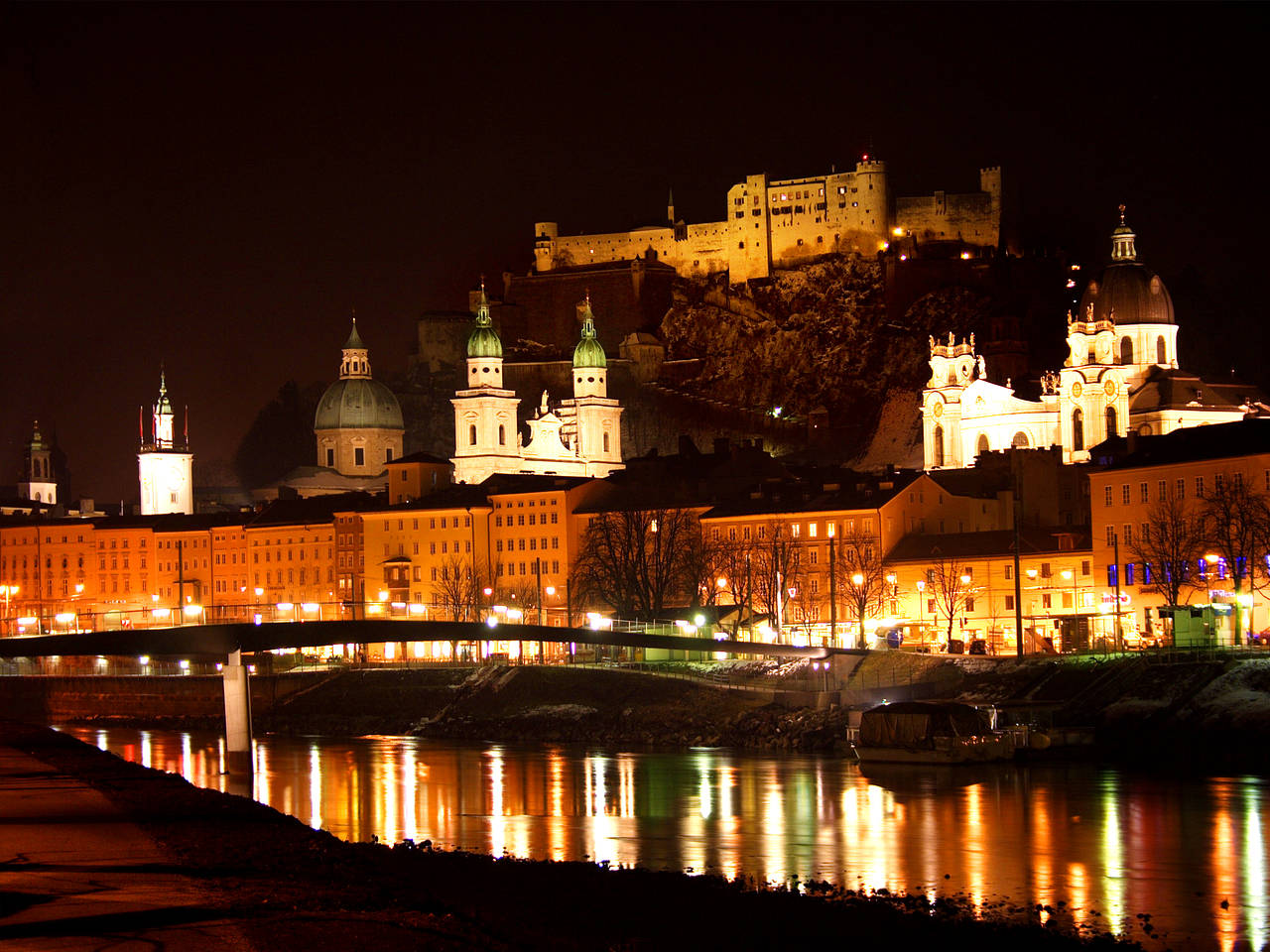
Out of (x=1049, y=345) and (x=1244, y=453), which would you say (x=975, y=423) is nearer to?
(x=1049, y=345)

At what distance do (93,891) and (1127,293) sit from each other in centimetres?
9544

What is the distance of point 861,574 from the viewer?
76.4m

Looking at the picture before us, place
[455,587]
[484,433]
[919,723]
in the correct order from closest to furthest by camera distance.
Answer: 1. [919,723]
2. [455,587]
3. [484,433]

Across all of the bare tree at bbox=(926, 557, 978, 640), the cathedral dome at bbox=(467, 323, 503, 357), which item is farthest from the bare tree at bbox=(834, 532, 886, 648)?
the cathedral dome at bbox=(467, 323, 503, 357)

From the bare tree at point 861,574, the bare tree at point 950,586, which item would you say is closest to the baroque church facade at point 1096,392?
the bare tree at point 861,574

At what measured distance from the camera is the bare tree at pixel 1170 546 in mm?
62688

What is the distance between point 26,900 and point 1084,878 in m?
17.0

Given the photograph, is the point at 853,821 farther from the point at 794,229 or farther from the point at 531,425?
the point at 794,229

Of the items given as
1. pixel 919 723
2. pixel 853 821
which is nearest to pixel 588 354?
pixel 919 723

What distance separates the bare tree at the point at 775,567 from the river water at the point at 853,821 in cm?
2245

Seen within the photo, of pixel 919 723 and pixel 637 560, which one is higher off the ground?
pixel 637 560

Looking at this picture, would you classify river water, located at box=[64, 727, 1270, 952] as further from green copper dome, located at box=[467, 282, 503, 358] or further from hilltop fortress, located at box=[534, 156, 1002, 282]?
hilltop fortress, located at box=[534, 156, 1002, 282]

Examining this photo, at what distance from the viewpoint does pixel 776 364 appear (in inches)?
5787

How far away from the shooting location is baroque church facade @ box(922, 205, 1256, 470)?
9925 centimetres
